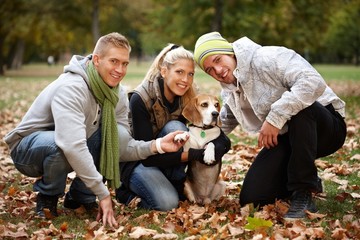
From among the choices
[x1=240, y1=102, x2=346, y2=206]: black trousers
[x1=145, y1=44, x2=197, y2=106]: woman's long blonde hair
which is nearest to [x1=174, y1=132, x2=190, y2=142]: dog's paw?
[x1=145, y1=44, x2=197, y2=106]: woman's long blonde hair

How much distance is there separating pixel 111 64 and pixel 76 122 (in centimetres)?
61

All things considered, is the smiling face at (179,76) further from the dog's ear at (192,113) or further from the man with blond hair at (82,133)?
the man with blond hair at (82,133)

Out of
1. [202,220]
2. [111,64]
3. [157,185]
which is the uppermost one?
[111,64]

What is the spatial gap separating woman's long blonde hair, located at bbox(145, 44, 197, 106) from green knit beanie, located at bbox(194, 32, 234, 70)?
250 mm

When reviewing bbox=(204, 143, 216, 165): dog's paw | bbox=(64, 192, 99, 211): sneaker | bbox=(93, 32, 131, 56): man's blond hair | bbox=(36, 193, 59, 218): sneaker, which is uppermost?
bbox=(93, 32, 131, 56): man's blond hair

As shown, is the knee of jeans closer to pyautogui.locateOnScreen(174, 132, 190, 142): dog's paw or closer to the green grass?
pyautogui.locateOnScreen(174, 132, 190, 142): dog's paw

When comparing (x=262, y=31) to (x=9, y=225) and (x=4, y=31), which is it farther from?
(x=9, y=225)

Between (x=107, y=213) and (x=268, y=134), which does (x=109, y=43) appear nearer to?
(x=107, y=213)

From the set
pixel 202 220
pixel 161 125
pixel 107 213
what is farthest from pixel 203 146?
pixel 107 213

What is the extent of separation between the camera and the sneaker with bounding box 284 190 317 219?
4285 millimetres

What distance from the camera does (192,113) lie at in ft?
16.0

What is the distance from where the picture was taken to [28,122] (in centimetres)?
449

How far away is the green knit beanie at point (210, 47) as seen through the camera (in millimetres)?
4520

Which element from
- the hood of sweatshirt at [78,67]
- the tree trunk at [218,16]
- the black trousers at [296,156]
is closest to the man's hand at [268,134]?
the black trousers at [296,156]
